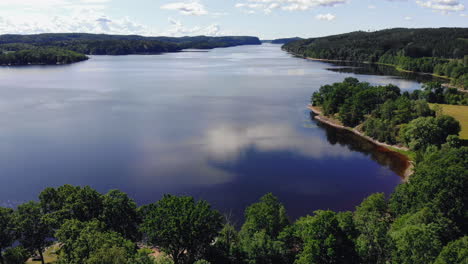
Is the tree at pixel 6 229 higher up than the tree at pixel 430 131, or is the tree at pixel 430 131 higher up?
the tree at pixel 430 131

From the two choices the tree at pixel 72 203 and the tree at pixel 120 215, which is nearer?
the tree at pixel 72 203

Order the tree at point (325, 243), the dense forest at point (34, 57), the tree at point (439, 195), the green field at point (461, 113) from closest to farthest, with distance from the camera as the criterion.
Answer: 1. the tree at point (325, 243)
2. the tree at point (439, 195)
3. the green field at point (461, 113)
4. the dense forest at point (34, 57)

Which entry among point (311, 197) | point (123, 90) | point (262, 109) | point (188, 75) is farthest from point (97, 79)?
point (311, 197)

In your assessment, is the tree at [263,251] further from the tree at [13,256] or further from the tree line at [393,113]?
the tree line at [393,113]

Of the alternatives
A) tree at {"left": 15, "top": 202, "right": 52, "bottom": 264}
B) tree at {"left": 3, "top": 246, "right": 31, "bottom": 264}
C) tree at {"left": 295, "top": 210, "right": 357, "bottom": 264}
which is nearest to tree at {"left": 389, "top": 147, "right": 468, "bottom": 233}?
tree at {"left": 295, "top": 210, "right": 357, "bottom": 264}

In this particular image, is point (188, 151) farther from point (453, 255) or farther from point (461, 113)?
point (461, 113)

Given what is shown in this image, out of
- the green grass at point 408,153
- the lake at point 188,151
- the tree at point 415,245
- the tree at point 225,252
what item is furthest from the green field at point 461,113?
the tree at point 225,252

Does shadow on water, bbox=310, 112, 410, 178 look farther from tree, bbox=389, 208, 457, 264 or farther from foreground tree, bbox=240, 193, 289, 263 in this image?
foreground tree, bbox=240, 193, 289, 263
